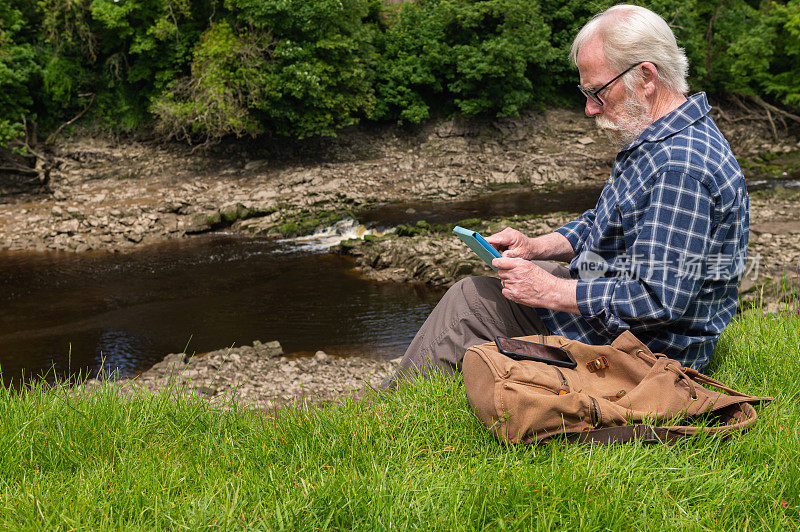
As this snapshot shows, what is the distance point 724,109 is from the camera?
24531 millimetres

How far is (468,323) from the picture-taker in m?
2.85

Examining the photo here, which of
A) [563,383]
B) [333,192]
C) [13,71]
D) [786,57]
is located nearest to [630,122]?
[563,383]

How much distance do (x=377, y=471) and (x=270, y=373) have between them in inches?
202

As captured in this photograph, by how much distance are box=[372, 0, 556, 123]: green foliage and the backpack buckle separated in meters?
20.2

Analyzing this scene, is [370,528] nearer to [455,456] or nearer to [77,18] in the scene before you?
[455,456]

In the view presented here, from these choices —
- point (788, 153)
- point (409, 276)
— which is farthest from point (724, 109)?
point (409, 276)

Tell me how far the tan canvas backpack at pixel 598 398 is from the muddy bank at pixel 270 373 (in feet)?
13.5

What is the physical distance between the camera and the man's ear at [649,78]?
8.21ft

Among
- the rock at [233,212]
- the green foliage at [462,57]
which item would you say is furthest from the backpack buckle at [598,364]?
the green foliage at [462,57]

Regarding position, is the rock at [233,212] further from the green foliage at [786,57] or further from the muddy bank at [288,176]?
the green foliage at [786,57]

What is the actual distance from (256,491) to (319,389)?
15.0ft

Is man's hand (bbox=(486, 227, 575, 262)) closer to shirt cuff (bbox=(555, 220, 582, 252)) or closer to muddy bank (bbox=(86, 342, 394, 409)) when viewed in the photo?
shirt cuff (bbox=(555, 220, 582, 252))

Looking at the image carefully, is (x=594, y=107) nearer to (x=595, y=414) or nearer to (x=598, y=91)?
(x=598, y=91)

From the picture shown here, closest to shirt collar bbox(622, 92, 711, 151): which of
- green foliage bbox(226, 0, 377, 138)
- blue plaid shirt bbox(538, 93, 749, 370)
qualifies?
blue plaid shirt bbox(538, 93, 749, 370)
